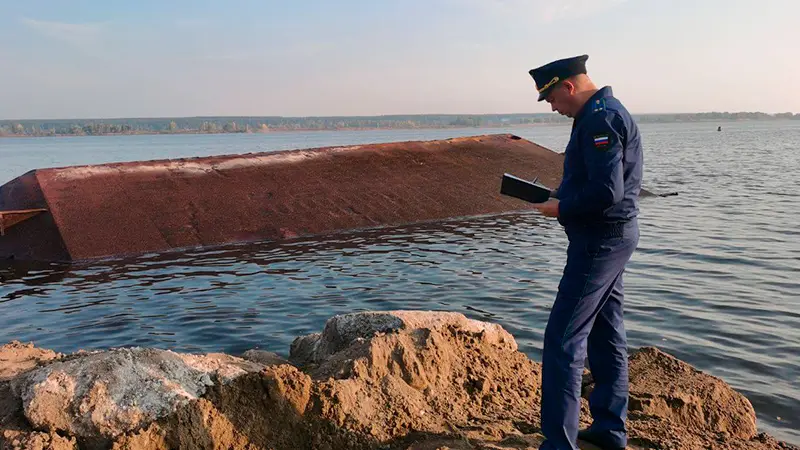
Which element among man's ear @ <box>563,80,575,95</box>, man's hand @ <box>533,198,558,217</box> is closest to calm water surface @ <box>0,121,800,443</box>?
man's hand @ <box>533,198,558,217</box>

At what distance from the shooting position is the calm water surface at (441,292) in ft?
23.3

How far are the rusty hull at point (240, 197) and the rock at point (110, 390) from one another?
26.4ft

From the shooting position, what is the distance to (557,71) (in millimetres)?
3713

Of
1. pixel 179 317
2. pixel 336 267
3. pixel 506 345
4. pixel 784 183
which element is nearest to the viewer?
pixel 506 345

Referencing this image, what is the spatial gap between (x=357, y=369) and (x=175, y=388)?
1058mm

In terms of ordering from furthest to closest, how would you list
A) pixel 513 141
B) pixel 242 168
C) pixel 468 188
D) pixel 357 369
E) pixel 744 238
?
pixel 513 141 < pixel 468 188 < pixel 242 168 < pixel 744 238 < pixel 357 369

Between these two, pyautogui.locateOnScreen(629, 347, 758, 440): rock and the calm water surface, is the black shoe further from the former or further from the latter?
the calm water surface

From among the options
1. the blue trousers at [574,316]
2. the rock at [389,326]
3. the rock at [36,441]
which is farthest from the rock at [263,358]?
the blue trousers at [574,316]

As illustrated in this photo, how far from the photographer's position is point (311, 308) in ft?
27.9

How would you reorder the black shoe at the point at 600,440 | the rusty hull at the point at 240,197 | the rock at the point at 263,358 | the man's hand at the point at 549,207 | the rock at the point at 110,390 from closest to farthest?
the rock at the point at 110,390
the man's hand at the point at 549,207
the black shoe at the point at 600,440
the rock at the point at 263,358
the rusty hull at the point at 240,197

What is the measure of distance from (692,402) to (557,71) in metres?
2.42

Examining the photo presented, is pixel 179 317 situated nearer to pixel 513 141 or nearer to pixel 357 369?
pixel 357 369

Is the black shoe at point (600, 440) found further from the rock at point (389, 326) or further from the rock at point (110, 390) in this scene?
the rock at point (110, 390)

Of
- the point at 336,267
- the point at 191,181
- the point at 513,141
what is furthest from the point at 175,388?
→ the point at 513,141
